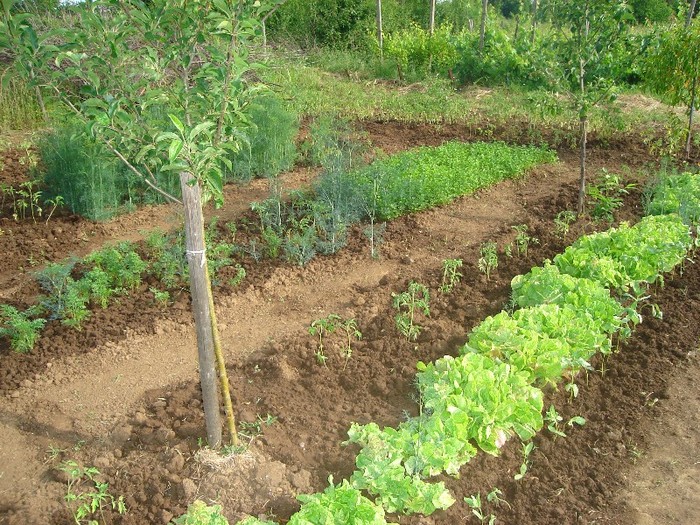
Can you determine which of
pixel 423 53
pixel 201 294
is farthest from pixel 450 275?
pixel 423 53

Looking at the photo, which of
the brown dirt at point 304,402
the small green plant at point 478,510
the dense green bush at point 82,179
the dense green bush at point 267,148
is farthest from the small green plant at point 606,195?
the dense green bush at point 82,179

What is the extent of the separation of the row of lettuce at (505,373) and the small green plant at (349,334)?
2.01 ft

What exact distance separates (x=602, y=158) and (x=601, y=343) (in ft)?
18.7

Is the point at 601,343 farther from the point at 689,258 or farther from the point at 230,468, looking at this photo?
the point at 230,468

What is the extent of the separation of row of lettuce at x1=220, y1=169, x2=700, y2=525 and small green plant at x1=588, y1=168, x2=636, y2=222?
1.25 meters

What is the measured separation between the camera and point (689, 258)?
244 inches

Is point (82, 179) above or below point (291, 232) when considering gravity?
above

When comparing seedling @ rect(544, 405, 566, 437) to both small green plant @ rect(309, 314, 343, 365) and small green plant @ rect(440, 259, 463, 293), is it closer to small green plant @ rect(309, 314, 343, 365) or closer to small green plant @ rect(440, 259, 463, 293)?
small green plant @ rect(309, 314, 343, 365)

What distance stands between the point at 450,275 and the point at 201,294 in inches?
122

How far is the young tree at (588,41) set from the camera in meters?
6.62

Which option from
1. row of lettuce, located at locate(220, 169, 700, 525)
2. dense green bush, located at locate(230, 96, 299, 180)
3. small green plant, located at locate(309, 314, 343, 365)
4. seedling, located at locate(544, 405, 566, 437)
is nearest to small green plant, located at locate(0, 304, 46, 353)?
small green plant, located at locate(309, 314, 343, 365)

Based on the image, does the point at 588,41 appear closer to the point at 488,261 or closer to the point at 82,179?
the point at 488,261

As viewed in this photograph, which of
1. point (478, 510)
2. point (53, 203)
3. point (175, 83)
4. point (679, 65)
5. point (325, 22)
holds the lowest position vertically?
point (478, 510)

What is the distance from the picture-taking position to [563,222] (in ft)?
22.8
